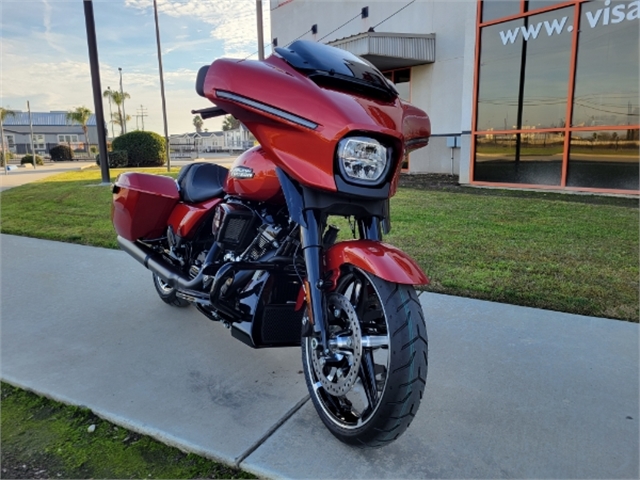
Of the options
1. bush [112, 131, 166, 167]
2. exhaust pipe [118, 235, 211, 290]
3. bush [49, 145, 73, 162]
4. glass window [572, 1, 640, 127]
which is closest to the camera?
exhaust pipe [118, 235, 211, 290]

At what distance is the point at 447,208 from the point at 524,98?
4.87 metres

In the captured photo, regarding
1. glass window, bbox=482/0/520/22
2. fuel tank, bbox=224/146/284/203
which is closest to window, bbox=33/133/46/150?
glass window, bbox=482/0/520/22

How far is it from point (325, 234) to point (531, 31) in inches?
418

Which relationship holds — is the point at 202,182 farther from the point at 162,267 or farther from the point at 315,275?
the point at 315,275

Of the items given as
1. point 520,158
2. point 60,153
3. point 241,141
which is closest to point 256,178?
point 520,158

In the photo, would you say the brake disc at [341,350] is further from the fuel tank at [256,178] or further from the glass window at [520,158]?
the glass window at [520,158]

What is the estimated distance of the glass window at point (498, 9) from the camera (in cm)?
1087

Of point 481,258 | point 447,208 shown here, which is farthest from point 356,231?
point 447,208

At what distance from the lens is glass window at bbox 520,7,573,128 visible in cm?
1019

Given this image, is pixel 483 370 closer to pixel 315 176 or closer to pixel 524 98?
pixel 315 176

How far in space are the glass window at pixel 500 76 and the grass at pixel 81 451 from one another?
1116 cm

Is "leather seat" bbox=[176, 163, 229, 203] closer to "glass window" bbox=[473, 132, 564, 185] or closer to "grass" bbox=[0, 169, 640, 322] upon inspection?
"grass" bbox=[0, 169, 640, 322]

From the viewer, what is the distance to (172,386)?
2660mm

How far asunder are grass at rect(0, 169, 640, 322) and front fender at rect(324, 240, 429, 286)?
7.19 ft
